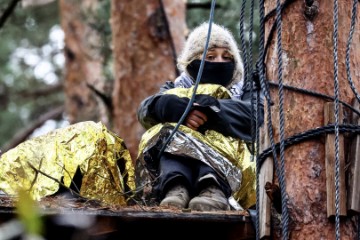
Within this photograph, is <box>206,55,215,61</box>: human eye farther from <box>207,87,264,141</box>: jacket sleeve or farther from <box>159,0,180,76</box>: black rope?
<box>159,0,180,76</box>: black rope

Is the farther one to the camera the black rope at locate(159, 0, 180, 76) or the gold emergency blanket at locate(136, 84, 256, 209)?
the black rope at locate(159, 0, 180, 76)

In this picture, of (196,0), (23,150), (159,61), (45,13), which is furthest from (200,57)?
(45,13)

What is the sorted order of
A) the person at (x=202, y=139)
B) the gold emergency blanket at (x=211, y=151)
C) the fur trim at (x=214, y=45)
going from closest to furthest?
1. the person at (x=202, y=139)
2. the gold emergency blanket at (x=211, y=151)
3. the fur trim at (x=214, y=45)

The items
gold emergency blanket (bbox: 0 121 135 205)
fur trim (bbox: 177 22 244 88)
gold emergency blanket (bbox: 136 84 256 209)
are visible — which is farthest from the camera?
fur trim (bbox: 177 22 244 88)

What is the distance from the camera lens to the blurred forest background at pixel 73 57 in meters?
12.4

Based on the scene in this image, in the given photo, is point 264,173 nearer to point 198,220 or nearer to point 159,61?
point 198,220

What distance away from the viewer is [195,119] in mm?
6586

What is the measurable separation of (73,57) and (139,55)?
3.19m

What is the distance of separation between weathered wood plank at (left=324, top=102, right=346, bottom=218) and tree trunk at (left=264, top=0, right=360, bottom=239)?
0.14 ft

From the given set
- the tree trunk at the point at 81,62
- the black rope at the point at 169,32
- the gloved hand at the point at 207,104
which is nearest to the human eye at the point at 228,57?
the gloved hand at the point at 207,104

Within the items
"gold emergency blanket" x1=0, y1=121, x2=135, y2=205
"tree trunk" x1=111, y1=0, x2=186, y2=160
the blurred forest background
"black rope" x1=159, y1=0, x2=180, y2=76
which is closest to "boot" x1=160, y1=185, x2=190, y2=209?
"gold emergency blanket" x1=0, y1=121, x2=135, y2=205

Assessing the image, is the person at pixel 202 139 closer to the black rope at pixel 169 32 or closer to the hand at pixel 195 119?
the hand at pixel 195 119

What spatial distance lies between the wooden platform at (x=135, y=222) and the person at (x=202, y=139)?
0.21 metres

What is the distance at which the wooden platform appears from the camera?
5.30 metres
